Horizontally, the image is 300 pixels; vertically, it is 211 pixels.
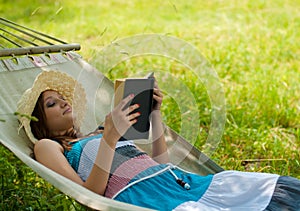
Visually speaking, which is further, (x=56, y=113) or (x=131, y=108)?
(x=56, y=113)

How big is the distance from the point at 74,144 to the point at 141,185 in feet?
1.12

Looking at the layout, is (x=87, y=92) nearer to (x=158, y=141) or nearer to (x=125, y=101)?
(x=158, y=141)

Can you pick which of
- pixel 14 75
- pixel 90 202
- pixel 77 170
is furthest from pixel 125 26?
pixel 90 202

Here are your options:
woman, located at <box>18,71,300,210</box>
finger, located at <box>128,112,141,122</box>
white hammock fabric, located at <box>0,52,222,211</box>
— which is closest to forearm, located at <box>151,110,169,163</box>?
woman, located at <box>18,71,300,210</box>

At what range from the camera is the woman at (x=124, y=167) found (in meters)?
1.94

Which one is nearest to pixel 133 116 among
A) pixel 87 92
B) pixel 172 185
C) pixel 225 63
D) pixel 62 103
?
pixel 172 185

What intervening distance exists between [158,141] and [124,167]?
321mm

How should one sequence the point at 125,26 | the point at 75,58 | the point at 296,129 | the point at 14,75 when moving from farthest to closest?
the point at 125,26 → the point at 296,129 → the point at 75,58 → the point at 14,75

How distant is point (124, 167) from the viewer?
6.96 ft

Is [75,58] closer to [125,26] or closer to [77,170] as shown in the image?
[77,170]

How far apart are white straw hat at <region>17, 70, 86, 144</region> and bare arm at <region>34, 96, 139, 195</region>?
0.12 meters

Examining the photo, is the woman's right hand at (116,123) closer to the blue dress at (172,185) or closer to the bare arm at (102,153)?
the bare arm at (102,153)

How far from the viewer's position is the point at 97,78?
9.13ft

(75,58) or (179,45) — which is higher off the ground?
(75,58)
